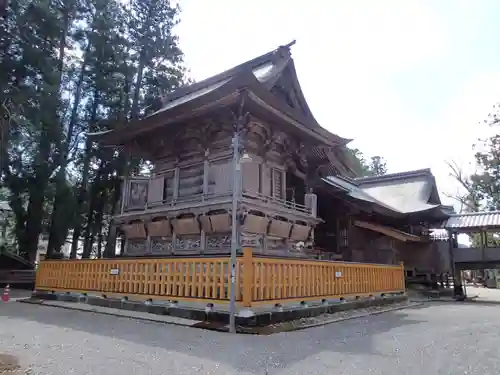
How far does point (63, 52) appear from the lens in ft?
65.5

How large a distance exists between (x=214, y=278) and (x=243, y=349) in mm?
2526

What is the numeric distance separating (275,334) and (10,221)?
20.9 m

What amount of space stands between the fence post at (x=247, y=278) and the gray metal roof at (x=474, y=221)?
15.5 meters

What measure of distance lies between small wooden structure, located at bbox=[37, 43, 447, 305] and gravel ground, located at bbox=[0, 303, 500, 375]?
1316 millimetres

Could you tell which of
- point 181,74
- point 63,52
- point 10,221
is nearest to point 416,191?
point 181,74

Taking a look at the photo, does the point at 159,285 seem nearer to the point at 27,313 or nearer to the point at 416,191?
the point at 27,313

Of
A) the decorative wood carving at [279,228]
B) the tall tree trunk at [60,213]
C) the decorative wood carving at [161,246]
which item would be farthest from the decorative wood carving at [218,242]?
the tall tree trunk at [60,213]

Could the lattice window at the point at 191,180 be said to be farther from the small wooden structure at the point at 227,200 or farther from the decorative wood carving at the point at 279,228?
the decorative wood carving at the point at 279,228

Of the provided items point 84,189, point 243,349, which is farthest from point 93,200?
point 243,349

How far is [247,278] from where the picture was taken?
7238 mm

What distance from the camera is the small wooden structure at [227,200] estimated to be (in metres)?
8.72

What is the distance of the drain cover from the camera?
418cm

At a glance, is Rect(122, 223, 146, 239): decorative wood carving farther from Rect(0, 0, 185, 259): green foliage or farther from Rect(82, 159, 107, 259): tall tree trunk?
Rect(82, 159, 107, 259): tall tree trunk

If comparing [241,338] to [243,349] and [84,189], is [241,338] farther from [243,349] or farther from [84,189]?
[84,189]
